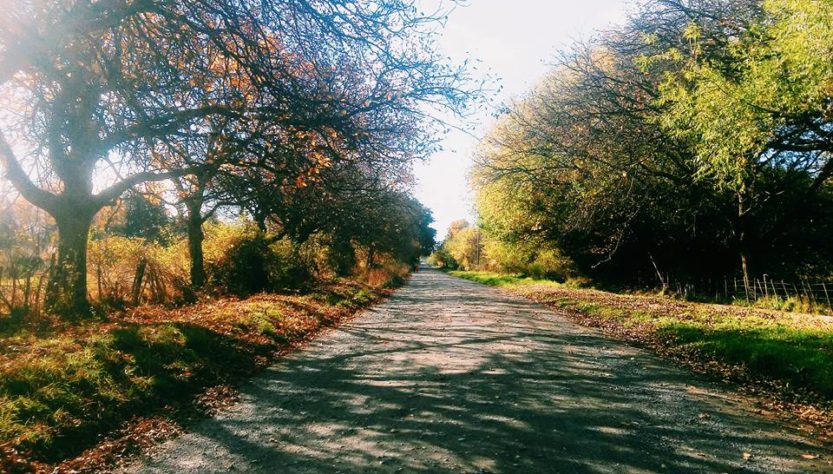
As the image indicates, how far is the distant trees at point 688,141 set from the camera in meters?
9.93

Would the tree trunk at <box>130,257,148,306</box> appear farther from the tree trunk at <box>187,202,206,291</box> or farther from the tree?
the tree

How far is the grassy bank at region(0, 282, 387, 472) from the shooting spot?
199 inches

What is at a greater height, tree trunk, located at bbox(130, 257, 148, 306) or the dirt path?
tree trunk, located at bbox(130, 257, 148, 306)

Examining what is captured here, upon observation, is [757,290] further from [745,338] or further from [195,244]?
[195,244]

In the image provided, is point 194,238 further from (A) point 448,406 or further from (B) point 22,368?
(A) point 448,406

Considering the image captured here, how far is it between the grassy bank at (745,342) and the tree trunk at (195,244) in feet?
43.2

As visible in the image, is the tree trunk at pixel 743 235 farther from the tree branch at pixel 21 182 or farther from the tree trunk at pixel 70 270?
the tree branch at pixel 21 182

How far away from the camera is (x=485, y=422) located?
5.43m

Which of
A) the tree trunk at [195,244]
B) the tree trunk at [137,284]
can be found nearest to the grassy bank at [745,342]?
the tree trunk at [137,284]

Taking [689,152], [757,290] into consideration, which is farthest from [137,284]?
[757,290]

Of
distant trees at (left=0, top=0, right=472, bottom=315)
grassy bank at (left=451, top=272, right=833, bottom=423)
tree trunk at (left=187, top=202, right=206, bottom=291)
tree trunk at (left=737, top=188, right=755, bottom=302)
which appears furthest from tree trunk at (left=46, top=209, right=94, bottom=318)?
tree trunk at (left=737, top=188, right=755, bottom=302)

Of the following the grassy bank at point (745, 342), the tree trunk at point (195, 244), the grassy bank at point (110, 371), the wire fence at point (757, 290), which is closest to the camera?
the grassy bank at point (110, 371)

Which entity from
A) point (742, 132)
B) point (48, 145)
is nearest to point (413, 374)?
point (48, 145)

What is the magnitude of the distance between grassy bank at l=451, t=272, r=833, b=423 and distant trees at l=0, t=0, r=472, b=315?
6787 mm
